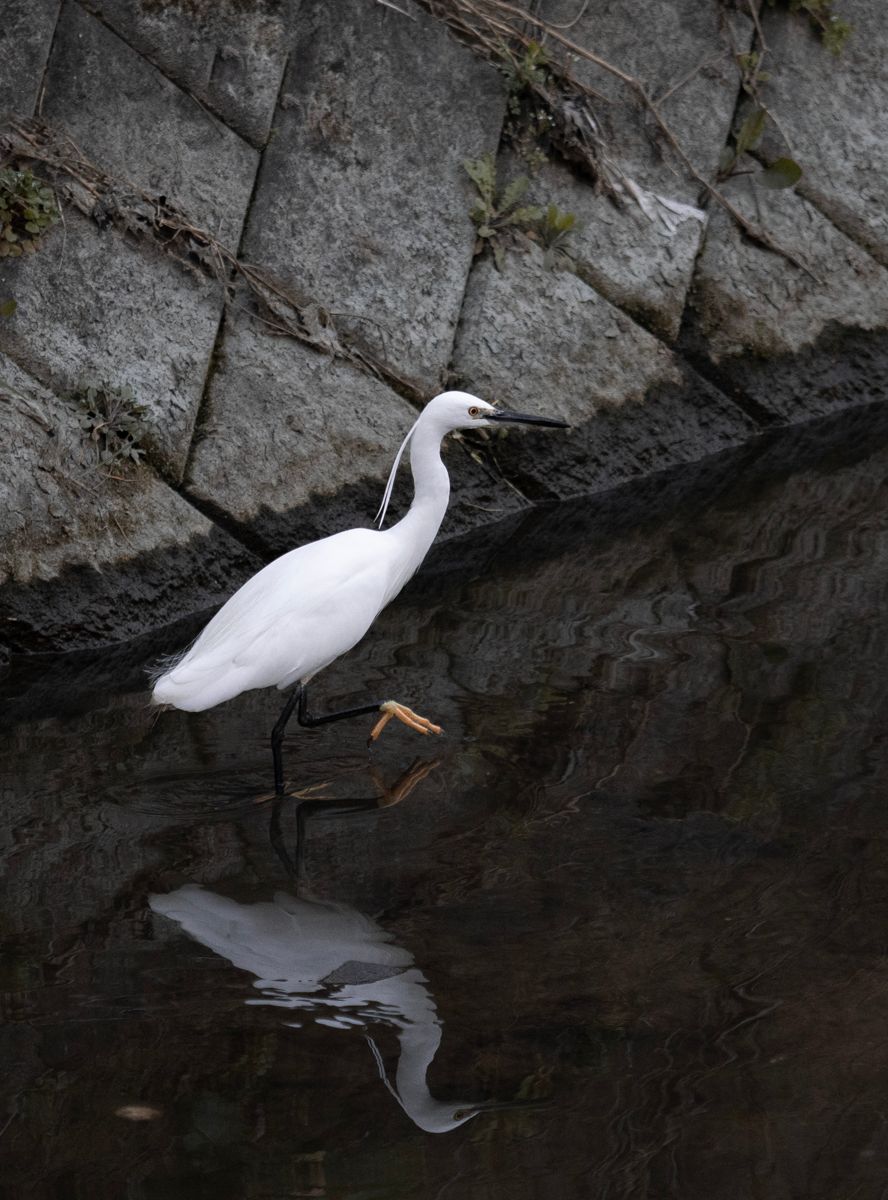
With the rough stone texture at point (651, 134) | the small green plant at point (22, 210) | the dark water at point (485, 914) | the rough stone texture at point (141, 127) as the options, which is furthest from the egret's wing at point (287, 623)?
the rough stone texture at point (651, 134)

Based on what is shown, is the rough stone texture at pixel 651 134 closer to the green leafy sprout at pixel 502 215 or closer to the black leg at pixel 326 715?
the green leafy sprout at pixel 502 215

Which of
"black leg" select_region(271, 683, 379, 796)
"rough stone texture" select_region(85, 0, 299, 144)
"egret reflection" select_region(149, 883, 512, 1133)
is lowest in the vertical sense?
"egret reflection" select_region(149, 883, 512, 1133)

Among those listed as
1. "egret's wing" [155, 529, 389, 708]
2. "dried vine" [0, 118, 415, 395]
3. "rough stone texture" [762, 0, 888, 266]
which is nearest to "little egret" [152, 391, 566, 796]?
"egret's wing" [155, 529, 389, 708]

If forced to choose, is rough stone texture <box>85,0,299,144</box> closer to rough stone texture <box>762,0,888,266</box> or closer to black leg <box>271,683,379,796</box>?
rough stone texture <box>762,0,888,266</box>

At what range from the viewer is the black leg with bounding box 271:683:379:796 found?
4875 millimetres

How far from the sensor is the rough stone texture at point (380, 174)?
7371 millimetres

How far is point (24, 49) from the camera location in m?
6.83

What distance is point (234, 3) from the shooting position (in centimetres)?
736

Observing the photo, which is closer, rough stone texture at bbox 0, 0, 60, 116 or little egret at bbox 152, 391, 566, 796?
little egret at bbox 152, 391, 566, 796

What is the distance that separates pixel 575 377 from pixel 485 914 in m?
4.19

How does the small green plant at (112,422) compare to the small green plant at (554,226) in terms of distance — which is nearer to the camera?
the small green plant at (112,422)

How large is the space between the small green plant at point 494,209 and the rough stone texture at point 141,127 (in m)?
1.22

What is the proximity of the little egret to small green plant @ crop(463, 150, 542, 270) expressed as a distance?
8.42ft

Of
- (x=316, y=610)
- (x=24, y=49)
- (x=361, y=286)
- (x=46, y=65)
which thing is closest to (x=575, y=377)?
(x=361, y=286)
